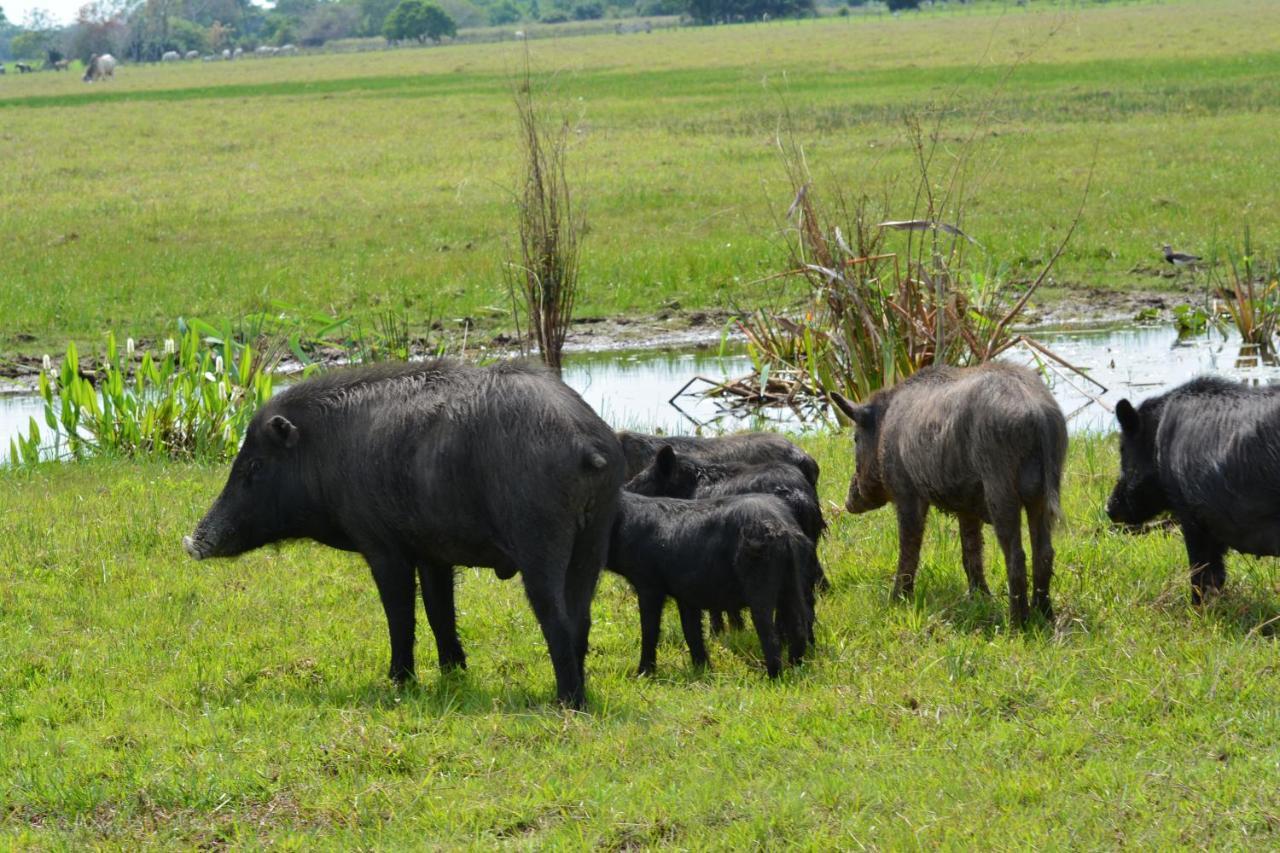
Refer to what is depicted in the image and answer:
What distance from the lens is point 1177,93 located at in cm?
3494

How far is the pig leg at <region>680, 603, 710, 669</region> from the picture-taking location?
6594 mm

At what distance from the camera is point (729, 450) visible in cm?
773

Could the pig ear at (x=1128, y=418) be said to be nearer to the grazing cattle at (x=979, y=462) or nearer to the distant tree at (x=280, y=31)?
the grazing cattle at (x=979, y=462)

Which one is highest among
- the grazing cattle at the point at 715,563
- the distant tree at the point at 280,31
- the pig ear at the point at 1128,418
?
the distant tree at the point at 280,31

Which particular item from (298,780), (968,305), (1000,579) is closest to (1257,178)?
(968,305)

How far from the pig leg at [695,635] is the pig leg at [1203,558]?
6.28ft

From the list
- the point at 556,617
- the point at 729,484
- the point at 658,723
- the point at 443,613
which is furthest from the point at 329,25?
the point at 658,723

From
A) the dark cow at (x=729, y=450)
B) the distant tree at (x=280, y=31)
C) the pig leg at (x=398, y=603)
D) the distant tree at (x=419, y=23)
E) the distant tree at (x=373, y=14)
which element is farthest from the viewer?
the distant tree at (x=373, y=14)

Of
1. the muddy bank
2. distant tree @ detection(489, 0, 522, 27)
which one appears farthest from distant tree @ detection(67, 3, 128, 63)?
the muddy bank

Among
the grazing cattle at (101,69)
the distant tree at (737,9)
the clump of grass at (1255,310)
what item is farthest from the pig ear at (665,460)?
the distant tree at (737,9)

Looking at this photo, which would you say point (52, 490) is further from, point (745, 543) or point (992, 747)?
point (992, 747)

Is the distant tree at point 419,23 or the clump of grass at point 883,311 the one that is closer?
the clump of grass at point 883,311

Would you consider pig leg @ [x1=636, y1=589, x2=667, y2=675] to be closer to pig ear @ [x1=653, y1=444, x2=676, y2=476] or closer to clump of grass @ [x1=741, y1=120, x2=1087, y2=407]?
pig ear @ [x1=653, y1=444, x2=676, y2=476]

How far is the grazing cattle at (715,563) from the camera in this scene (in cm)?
620
